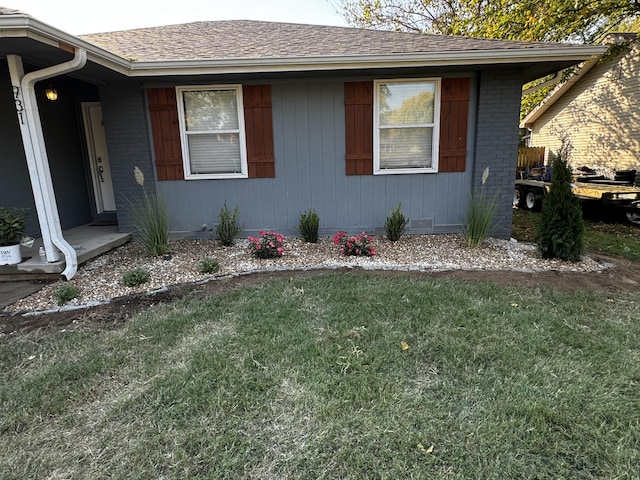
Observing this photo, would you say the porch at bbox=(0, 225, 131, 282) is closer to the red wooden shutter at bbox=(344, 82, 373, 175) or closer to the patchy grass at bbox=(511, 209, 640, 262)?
the red wooden shutter at bbox=(344, 82, 373, 175)

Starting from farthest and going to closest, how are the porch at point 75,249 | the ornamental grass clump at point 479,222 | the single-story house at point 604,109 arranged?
the single-story house at point 604,109
the ornamental grass clump at point 479,222
the porch at point 75,249

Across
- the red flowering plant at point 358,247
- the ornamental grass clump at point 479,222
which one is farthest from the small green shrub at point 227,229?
the ornamental grass clump at point 479,222

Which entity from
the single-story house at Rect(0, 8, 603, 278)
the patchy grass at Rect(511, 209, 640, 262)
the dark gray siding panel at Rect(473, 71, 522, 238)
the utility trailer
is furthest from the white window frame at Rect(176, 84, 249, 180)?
the utility trailer

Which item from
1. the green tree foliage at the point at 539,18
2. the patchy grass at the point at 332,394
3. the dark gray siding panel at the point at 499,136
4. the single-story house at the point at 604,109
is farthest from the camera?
the single-story house at the point at 604,109

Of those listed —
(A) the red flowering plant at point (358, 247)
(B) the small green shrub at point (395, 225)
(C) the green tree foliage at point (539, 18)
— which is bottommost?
(A) the red flowering plant at point (358, 247)

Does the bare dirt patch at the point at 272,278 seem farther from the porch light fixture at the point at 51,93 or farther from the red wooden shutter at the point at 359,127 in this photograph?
the porch light fixture at the point at 51,93

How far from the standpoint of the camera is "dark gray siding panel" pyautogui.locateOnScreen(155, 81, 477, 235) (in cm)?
556

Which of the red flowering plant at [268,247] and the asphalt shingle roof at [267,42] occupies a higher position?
the asphalt shingle roof at [267,42]

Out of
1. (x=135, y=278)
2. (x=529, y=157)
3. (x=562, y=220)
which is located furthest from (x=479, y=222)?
(x=529, y=157)

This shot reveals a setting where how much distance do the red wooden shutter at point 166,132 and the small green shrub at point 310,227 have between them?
2.06 metres

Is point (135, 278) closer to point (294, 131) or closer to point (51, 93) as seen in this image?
point (294, 131)

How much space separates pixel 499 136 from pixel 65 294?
5.89 meters

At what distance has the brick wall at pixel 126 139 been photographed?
538cm

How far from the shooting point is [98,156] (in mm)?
6508
